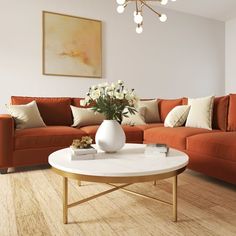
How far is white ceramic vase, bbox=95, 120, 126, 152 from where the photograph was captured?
1.86m

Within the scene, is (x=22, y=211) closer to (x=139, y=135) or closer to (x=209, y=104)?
(x=139, y=135)

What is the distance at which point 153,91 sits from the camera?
4.88m

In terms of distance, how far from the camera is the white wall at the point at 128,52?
3.75 metres

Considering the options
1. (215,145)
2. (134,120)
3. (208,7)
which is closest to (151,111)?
(134,120)

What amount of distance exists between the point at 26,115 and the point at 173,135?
1.76m

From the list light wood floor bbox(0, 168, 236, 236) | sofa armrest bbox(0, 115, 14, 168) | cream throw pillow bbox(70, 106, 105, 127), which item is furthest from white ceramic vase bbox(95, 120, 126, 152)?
cream throw pillow bbox(70, 106, 105, 127)

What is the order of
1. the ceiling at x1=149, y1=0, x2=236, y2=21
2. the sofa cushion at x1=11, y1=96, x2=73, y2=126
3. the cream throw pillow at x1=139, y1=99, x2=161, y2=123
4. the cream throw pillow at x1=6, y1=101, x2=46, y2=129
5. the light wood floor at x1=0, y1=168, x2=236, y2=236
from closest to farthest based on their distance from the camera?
the light wood floor at x1=0, y1=168, x2=236, y2=236 < the cream throw pillow at x1=6, y1=101, x2=46, y2=129 < the sofa cushion at x1=11, y1=96, x2=73, y2=126 < the cream throw pillow at x1=139, y1=99, x2=161, y2=123 < the ceiling at x1=149, y1=0, x2=236, y2=21

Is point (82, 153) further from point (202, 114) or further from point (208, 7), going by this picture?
point (208, 7)

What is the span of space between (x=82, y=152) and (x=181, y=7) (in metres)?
4.37

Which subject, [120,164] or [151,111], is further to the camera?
[151,111]

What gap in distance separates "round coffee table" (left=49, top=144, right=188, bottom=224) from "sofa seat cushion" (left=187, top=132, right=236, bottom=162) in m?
0.59

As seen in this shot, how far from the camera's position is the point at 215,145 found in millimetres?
2256

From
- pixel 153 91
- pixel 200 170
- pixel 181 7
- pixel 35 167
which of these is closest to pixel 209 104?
pixel 200 170

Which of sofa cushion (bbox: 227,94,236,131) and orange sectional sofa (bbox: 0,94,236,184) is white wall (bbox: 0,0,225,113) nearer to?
orange sectional sofa (bbox: 0,94,236,184)
